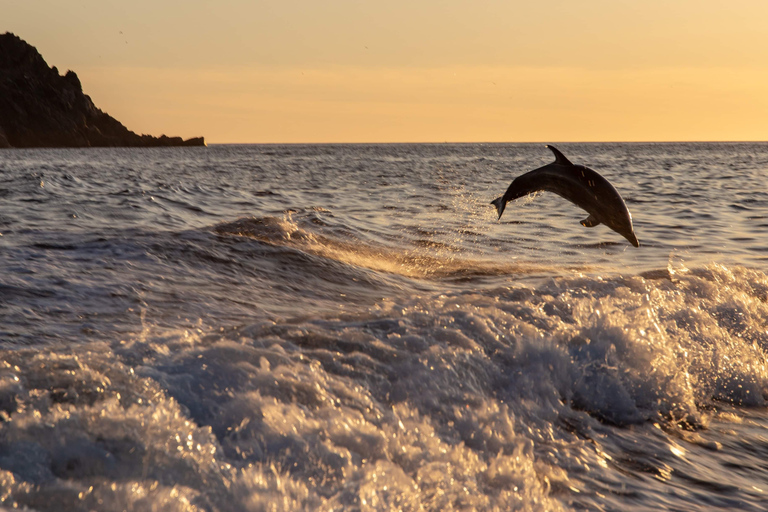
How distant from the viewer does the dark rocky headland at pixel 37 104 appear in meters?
144

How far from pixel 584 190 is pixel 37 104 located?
16543cm

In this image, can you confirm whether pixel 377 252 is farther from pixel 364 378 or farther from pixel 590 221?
pixel 364 378

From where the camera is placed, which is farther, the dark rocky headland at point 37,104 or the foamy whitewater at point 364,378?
the dark rocky headland at point 37,104

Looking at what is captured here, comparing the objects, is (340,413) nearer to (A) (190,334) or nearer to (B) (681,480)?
(A) (190,334)

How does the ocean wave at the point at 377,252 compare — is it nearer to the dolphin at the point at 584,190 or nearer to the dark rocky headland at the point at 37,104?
the dolphin at the point at 584,190

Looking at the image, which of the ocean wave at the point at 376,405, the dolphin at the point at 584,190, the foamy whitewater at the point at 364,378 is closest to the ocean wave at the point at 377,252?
the foamy whitewater at the point at 364,378

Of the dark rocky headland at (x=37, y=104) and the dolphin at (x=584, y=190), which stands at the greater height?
the dark rocky headland at (x=37, y=104)

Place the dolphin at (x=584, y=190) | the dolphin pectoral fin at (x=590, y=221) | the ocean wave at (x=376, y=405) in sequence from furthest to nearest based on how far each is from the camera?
the dolphin pectoral fin at (x=590, y=221)
the dolphin at (x=584, y=190)
the ocean wave at (x=376, y=405)

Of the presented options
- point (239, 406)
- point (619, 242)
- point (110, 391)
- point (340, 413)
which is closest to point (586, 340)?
point (340, 413)

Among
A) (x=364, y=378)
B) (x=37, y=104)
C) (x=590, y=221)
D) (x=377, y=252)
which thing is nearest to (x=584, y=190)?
(x=590, y=221)

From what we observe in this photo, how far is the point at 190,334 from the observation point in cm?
568

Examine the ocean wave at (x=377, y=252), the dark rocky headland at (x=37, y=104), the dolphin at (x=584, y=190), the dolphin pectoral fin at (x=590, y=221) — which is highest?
the dark rocky headland at (x=37, y=104)

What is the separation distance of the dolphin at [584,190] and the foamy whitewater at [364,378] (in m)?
0.92

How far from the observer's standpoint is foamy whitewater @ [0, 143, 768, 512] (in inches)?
148
